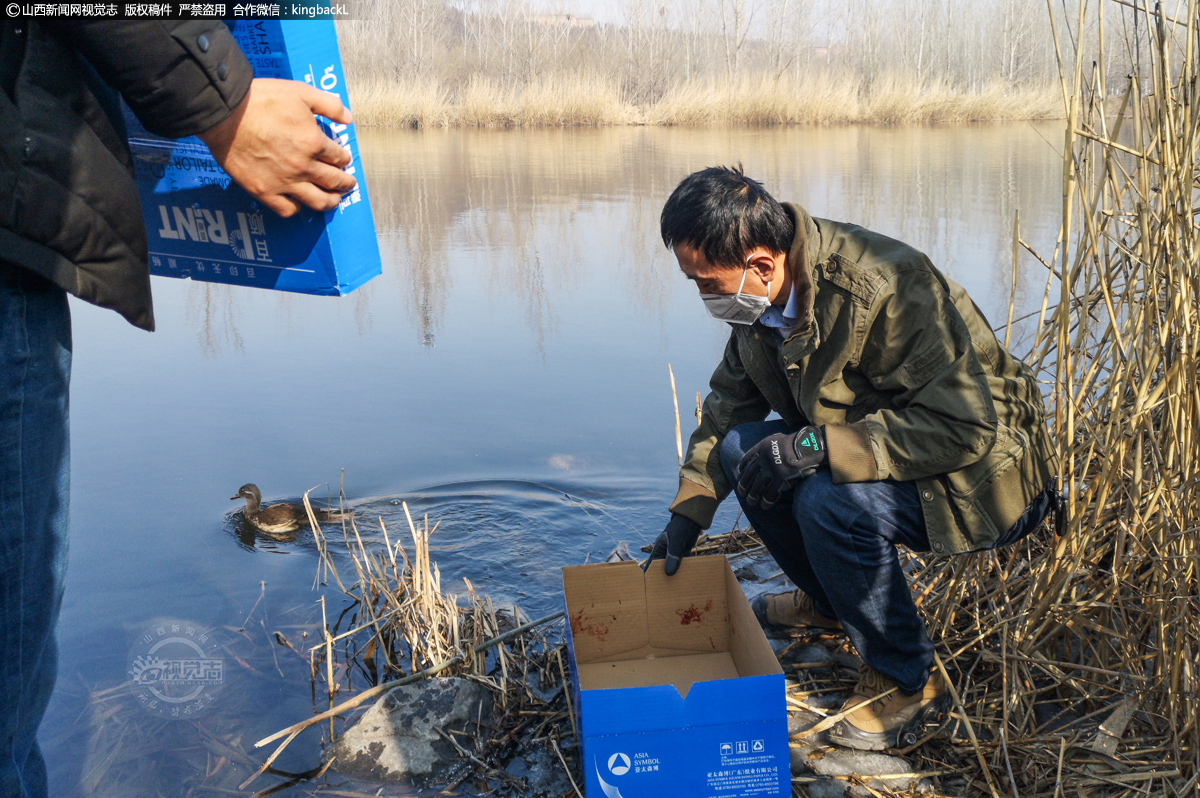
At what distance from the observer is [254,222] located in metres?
1.96

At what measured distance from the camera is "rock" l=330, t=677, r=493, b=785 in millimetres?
2416

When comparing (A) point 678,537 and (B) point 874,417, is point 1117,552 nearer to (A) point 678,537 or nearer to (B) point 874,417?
(B) point 874,417

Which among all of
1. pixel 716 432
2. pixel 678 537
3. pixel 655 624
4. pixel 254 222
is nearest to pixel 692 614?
pixel 655 624

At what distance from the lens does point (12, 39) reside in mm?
1264

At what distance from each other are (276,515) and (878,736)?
2.61m

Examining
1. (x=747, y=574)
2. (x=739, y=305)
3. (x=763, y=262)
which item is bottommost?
(x=747, y=574)

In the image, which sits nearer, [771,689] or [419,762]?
[771,689]

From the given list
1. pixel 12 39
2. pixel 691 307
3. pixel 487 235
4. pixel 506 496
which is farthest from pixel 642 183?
pixel 12 39

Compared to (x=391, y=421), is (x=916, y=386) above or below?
above

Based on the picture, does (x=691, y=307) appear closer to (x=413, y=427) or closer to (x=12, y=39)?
(x=413, y=427)

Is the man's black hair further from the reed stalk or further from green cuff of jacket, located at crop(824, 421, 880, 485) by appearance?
the reed stalk

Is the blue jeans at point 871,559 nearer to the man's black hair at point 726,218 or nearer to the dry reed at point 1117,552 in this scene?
the dry reed at point 1117,552

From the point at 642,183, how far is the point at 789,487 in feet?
33.5

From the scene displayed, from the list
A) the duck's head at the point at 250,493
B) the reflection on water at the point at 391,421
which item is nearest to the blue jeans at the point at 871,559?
the reflection on water at the point at 391,421
